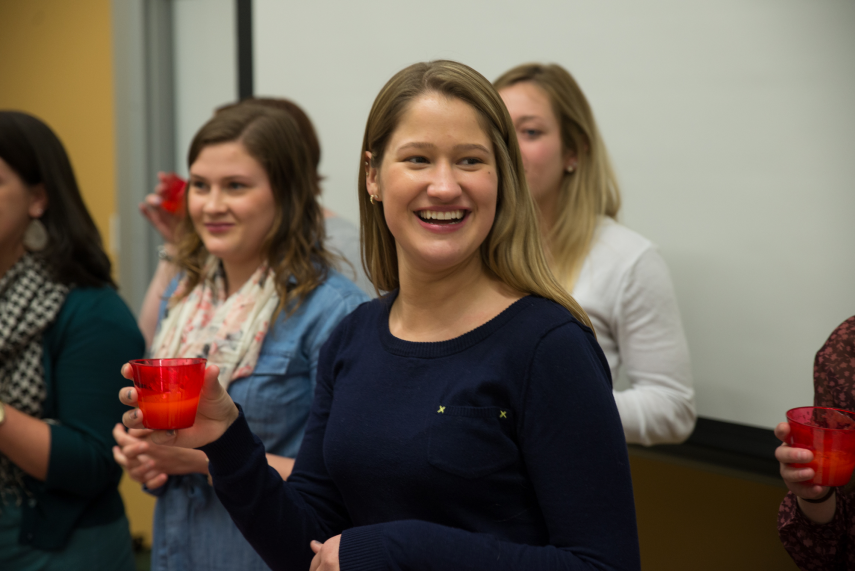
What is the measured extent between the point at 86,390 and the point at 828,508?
162cm

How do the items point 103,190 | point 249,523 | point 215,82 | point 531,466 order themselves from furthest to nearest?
1. point 103,190
2. point 215,82
3. point 249,523
4. point 531,466

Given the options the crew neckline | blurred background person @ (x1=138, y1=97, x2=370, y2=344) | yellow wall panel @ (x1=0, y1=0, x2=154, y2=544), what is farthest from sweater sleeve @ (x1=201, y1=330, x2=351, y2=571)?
yellow wall panel @ (x1=0, y1=0, x2=154, y2=544)

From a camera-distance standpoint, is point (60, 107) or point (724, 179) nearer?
point (724, 179)

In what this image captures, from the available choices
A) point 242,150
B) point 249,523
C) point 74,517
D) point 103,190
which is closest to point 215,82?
point 103,190

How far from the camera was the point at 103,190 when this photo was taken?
3959mm

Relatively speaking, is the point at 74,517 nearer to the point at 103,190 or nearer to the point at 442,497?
the point at 442,497

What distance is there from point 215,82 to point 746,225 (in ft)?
8.99

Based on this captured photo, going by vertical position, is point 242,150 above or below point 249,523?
above

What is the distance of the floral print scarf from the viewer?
5.43 feet

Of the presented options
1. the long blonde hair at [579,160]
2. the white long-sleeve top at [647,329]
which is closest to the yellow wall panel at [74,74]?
the long blonde hair at [579,160]

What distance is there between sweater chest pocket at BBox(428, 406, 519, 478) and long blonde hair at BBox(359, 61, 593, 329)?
199 millimetres

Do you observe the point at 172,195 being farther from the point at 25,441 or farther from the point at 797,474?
the point at 797,474

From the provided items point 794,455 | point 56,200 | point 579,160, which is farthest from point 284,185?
point 794,455

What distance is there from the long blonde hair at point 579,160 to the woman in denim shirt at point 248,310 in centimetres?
57
